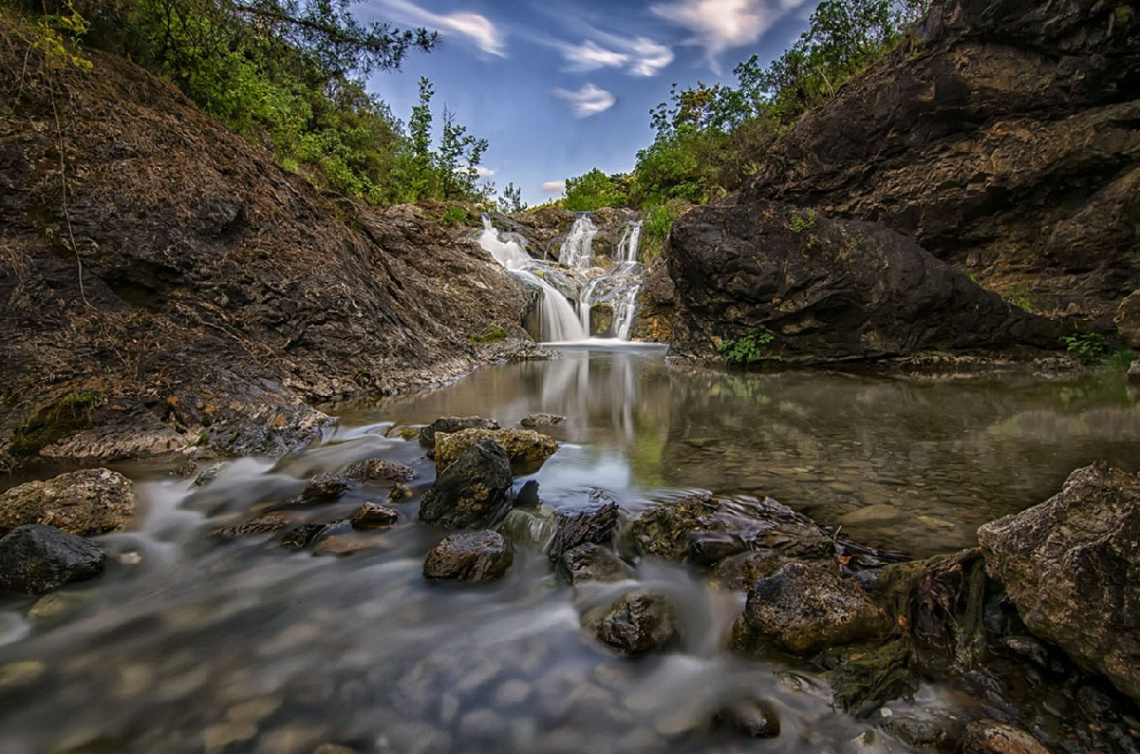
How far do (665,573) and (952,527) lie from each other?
61.6 inches

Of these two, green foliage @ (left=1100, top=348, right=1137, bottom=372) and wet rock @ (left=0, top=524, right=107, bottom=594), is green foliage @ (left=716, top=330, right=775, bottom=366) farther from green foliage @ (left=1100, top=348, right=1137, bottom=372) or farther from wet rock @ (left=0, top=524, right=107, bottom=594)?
wet rock @ (left=0, top=524, right=107, bottom=594)

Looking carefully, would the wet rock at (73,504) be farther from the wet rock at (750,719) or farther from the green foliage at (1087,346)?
the green foliage at (1087,346)

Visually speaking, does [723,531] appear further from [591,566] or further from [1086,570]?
[1086,570]

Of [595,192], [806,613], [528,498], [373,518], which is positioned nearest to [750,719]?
[806,613]

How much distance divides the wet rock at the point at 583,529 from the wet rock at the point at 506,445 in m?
1.04

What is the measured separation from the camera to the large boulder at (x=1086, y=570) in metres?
1.48

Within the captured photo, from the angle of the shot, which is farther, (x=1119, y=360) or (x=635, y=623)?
(x=1119, y=360)

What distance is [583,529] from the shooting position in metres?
2.94

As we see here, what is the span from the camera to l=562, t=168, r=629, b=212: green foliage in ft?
96.5

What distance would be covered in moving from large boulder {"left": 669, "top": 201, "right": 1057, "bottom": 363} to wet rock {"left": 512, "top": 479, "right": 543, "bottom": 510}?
299 inches

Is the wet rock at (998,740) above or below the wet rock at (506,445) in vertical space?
below

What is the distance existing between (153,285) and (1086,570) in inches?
276

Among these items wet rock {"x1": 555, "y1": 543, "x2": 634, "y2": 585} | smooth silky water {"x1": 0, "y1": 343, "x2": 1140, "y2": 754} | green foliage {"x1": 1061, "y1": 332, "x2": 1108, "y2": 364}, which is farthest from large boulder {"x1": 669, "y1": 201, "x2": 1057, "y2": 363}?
wet rock {"x1": 555, "y1": 543, "x2": 634, "y2": 585}

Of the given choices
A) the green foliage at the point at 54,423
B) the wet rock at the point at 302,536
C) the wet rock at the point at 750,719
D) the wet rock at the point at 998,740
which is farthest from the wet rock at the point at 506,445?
the wet rock at the point at 998,740
